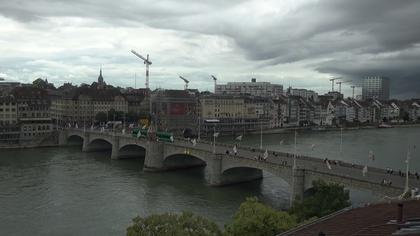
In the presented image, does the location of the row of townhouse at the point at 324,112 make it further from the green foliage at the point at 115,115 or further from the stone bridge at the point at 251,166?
the stone bridge at the point at 251,166

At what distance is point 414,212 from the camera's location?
13914mm

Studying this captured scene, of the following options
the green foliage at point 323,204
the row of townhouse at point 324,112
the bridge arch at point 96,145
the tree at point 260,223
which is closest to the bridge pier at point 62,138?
the bridge arch at point 96,145

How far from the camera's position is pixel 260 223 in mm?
21156

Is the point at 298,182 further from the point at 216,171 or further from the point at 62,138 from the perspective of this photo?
the point at 62,138

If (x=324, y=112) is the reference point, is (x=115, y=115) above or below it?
below

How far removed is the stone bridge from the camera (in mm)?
32844

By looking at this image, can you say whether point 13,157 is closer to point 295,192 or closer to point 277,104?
point 295,192

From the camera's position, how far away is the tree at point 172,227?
19250 millimetres

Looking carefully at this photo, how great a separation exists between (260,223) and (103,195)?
904 inches

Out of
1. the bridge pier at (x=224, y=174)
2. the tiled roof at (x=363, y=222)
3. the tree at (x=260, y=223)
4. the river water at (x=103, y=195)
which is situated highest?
the tiled roof at (x=363, y=222)

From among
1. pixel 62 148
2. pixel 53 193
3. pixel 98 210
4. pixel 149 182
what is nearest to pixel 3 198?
pixel 53 193

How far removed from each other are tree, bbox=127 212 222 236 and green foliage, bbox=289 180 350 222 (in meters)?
6.75

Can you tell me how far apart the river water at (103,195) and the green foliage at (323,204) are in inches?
324

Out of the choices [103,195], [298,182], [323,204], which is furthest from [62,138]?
[323,204]
